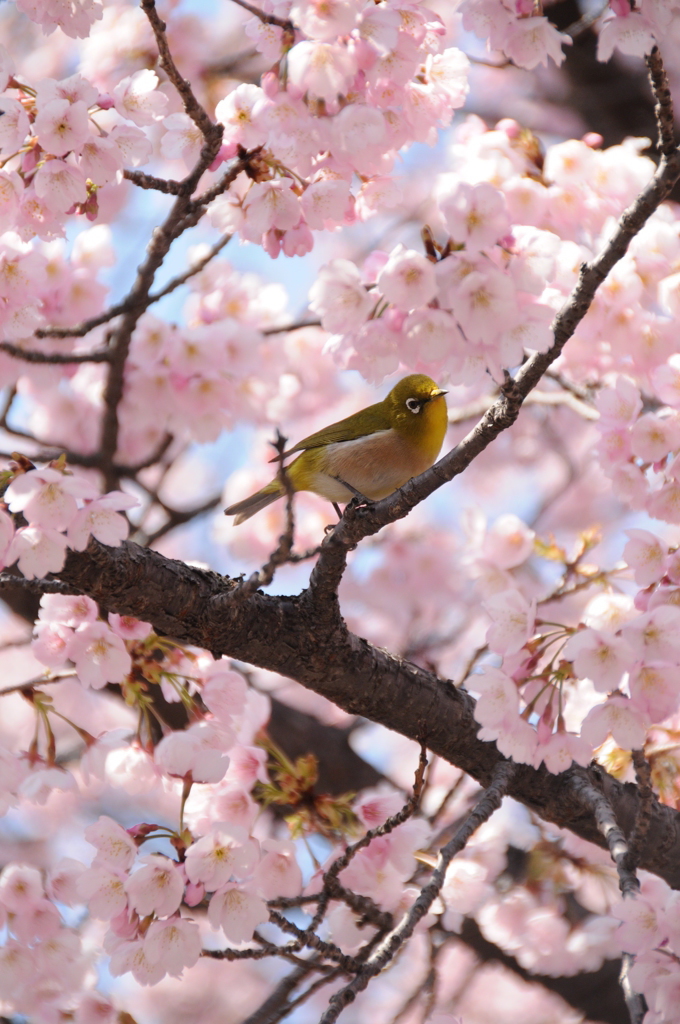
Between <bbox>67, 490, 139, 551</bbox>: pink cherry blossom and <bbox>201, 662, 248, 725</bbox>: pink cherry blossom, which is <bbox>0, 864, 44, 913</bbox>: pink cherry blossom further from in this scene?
<bbox>67, 490, 139, 551</bbox>: pink cherry blossom

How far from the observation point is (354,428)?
3.79m

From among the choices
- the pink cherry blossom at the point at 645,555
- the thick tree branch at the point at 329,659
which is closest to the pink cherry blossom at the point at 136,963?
the thick tree branch at the point at 329,659

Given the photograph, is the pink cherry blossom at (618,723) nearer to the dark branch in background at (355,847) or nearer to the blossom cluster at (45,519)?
the dark branch in background at (355,847)

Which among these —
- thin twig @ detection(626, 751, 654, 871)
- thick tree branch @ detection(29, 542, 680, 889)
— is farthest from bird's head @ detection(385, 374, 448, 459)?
thin twig @ detection(626, 751, 654, 871)

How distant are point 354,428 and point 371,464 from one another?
0.27 metres

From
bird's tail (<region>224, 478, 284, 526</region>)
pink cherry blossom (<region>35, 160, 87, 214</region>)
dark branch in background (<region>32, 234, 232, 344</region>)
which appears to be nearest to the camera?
pink cherry blossom (<region>35, 160, 87, 214</region>)

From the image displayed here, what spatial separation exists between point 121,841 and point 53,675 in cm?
67

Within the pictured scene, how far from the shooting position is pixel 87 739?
2.70 m

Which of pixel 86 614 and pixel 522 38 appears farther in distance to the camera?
pixel 86 614

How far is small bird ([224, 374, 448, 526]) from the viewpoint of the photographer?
3.58 m

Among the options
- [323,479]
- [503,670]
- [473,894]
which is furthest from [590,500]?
[503,670]

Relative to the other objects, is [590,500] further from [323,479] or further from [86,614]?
[86,614]

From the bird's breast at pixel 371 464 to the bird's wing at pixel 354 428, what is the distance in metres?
0.05

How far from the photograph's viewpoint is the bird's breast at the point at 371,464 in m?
3.57
